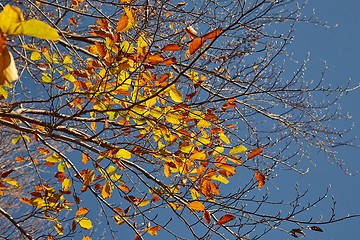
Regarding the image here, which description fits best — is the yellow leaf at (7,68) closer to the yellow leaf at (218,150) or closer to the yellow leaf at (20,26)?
the yellow leaf at (20,26)

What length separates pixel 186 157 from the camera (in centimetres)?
243

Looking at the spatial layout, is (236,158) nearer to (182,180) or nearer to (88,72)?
(182,180)

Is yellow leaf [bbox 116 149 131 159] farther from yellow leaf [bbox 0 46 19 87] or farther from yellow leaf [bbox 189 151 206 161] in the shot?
yellow leaf [bbox 0 46 19 87]

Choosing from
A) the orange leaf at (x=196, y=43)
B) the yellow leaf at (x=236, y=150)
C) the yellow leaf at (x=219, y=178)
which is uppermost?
the yellow leaf at (x=236, y=150)

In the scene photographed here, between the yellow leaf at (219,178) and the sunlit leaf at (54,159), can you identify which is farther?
the sunlit leaf at (54,159)

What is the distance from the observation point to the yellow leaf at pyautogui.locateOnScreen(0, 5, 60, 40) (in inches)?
26.9

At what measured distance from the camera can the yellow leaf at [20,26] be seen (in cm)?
68

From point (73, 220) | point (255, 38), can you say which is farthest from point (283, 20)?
point (73, 220)

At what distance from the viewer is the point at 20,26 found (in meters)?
0.69

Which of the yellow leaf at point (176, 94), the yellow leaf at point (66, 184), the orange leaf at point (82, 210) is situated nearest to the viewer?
the yellow leaf at point (176, 94)

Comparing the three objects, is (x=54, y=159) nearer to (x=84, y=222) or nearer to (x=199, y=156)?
(x=84, y=222)

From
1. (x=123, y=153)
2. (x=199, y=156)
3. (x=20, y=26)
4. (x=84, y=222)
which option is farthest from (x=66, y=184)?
(x=20, y=26)

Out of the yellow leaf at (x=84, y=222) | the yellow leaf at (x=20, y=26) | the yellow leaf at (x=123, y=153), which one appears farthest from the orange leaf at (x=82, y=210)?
the yellow leaf at (x=20, y=26)

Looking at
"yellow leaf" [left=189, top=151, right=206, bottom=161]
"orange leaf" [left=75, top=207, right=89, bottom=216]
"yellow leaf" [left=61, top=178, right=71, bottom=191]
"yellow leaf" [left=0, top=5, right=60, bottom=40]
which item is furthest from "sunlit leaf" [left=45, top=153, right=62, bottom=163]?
"yellow leaf" [left=0, top=5, right=60, bottom=40]
